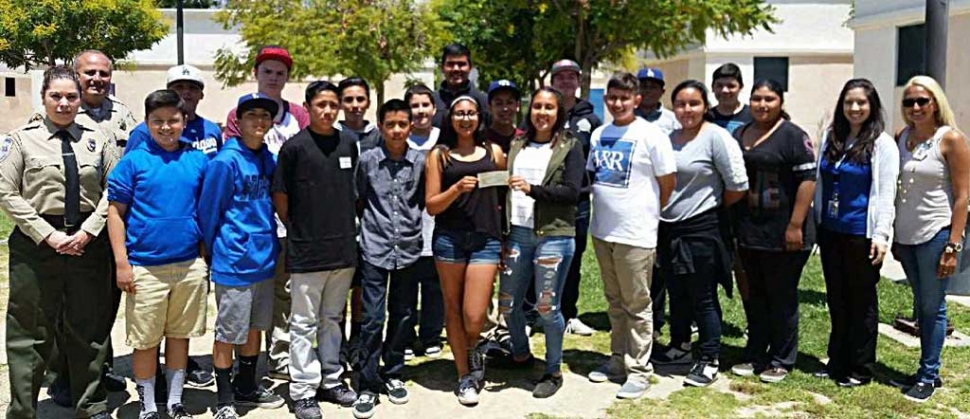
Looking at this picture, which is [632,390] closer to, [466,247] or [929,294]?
[466,247]

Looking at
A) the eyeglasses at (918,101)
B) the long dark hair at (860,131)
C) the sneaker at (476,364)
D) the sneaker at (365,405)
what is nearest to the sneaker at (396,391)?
the sneaker at (365,405)

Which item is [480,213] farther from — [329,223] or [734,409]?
[734,409]

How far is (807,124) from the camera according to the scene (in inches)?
1025

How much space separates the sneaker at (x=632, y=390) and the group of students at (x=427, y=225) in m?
0.02

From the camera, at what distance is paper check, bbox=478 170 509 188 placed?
5.05 meters

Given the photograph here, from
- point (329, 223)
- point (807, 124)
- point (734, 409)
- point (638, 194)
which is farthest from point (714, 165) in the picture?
point (807, 124)

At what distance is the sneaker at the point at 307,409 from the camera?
501 cm

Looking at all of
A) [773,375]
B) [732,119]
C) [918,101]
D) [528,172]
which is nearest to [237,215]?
[528,172]

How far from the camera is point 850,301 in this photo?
554cm

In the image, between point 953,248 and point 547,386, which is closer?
point 953,248

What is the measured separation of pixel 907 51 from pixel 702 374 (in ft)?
54.2

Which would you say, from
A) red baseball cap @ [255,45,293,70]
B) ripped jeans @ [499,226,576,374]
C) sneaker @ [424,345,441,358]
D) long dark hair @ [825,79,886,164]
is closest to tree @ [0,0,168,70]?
red baseball cap @ [255,45,293,70]

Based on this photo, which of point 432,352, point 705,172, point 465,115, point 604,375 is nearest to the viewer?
point 465,115

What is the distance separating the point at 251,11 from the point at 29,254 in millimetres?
15775
